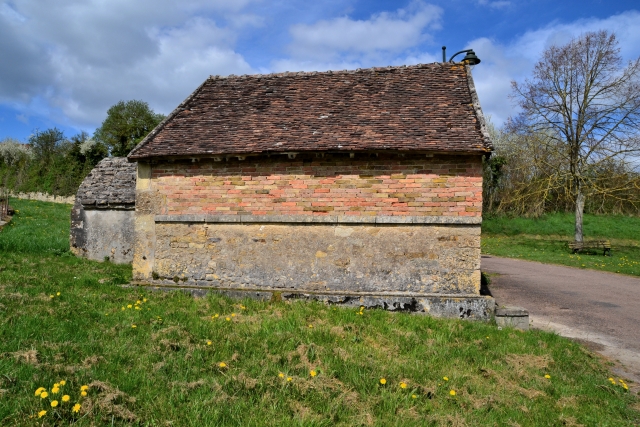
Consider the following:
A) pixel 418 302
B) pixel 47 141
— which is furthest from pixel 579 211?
pixel 47 141

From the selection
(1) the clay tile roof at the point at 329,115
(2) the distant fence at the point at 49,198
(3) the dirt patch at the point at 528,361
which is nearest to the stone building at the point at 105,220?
(1) the clay tile roof at the point at 329,115

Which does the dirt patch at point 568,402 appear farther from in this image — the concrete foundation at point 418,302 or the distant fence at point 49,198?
the distant fence at point 49,198

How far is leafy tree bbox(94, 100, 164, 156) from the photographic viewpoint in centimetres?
4000

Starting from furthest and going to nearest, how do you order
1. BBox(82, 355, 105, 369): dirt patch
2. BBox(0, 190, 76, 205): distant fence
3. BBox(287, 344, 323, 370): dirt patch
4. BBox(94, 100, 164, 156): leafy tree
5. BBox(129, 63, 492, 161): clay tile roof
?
1. BBox(94, 100, 164, 156): leafy tree
2. BBox(0, 190, 76, 205): distant fence
3. BBox(129, 63, 492, 161): clay tile roof
4. BBox(287, 344, 323, 370): dirt patch
5. BBox(82, 355, 105, 369): dirt patch

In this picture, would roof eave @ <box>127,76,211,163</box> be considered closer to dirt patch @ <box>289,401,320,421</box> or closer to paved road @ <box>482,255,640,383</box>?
dirt patch @ <box>289,401,320,421</box>

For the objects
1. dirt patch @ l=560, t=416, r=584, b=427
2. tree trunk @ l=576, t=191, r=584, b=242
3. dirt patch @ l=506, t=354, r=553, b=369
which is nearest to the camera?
dirt patch @ l=560, t=416, r=584, b=427

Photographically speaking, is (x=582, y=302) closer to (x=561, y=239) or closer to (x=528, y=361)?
(x=528, y=361)

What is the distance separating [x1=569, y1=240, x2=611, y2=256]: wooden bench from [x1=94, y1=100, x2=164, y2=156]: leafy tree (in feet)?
122

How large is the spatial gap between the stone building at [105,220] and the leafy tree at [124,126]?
30.1 meters

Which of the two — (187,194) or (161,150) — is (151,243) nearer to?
(187,194)

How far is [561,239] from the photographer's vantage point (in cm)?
2741

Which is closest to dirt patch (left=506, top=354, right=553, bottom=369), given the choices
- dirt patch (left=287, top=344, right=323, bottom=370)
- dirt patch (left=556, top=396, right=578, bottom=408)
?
→ dirt patch (left=556, top=396, right=578, bottom=408)

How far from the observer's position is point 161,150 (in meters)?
8.91

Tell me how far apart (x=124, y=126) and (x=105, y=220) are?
31.8 meters
